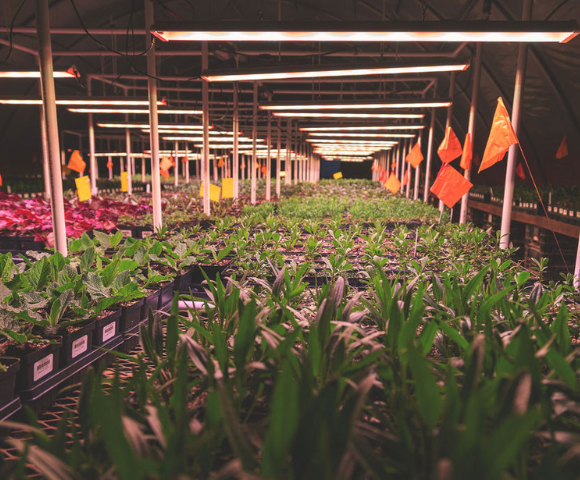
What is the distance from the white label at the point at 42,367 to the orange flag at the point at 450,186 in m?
2.57

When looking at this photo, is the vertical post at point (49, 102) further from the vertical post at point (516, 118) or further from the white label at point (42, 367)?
the vertical post at point (516, 118)

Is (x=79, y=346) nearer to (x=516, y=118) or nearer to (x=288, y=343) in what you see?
(x=288, y=343)

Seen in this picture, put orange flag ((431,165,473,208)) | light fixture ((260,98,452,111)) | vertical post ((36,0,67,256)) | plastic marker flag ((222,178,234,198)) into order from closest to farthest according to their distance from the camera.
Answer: vertical post ((36,0,67,256)), orange flag ((431,165,473,208)), light fixture ((260,98,452,111)), plastic marker flag ((222,178,234,198))

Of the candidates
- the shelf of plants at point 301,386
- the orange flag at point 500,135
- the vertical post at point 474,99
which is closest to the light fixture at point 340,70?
the orange flag at point 500,135

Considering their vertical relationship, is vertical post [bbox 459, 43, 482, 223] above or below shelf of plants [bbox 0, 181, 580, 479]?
above

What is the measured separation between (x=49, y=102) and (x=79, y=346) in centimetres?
138

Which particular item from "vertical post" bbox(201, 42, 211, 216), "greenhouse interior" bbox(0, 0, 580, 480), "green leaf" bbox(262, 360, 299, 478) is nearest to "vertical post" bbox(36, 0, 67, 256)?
"greenhouse interior" bbox(0, 0, 580, 480)

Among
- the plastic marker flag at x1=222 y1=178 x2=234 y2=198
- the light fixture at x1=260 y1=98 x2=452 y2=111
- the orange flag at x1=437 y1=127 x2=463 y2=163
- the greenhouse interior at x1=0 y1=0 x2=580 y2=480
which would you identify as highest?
the light fixture at x1=260 y1=98 x2=452 y2=111

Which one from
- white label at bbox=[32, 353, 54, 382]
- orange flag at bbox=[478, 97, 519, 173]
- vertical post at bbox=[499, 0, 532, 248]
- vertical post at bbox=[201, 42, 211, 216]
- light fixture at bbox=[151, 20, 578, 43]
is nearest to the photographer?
white label at bbox=[32, 353, 54, 382]

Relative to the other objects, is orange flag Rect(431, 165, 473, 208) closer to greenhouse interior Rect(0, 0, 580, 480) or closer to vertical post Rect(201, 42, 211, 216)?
greenhouse interior Rect(0, 0, 580, 480)

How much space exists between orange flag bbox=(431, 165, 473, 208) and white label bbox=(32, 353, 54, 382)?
257 cm

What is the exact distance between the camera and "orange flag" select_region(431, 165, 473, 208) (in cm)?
308

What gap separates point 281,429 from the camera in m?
0.67
